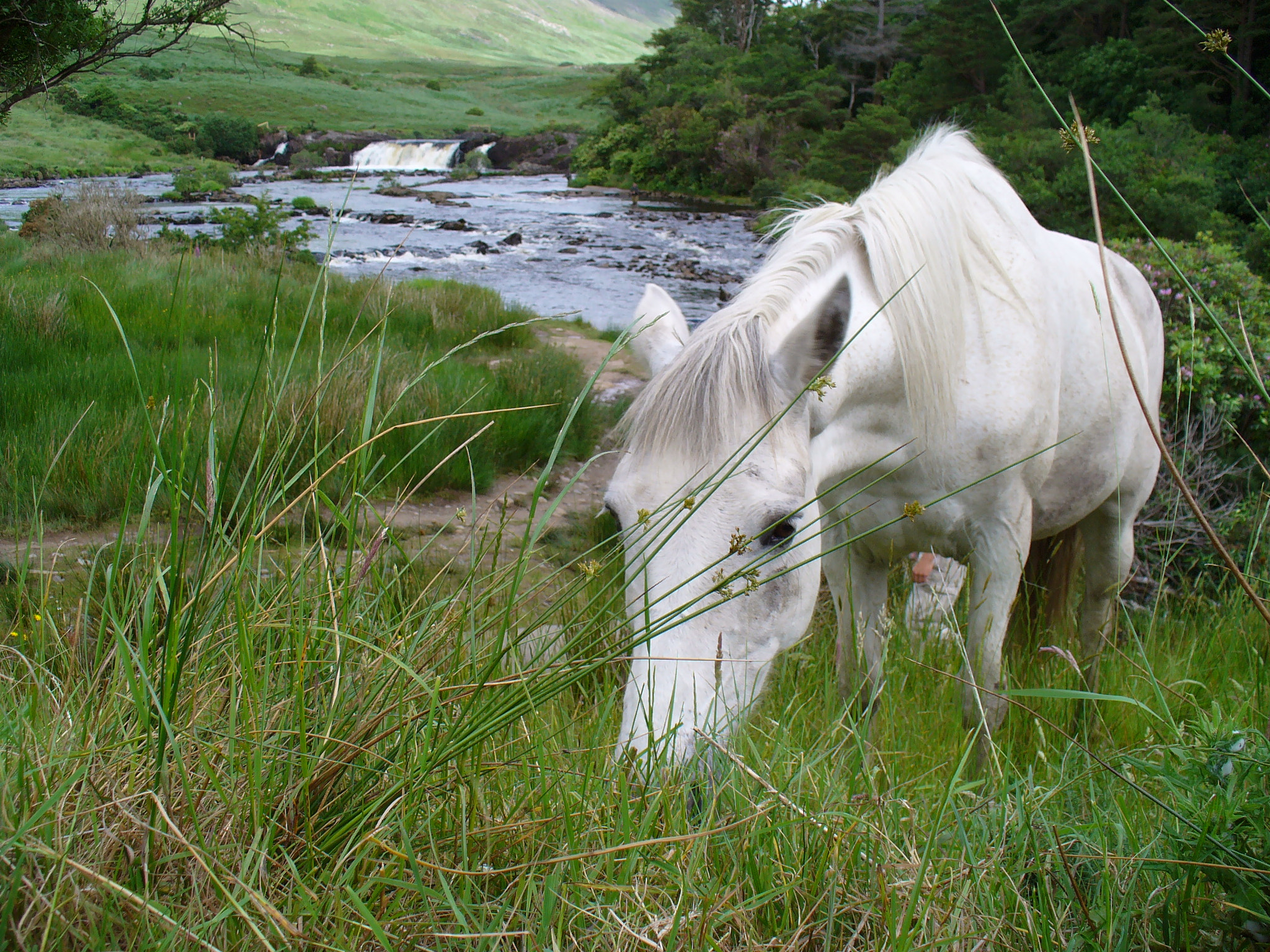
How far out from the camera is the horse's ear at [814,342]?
5.19 feet

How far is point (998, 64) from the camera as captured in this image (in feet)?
67.5

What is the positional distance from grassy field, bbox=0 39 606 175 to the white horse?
3172 mm

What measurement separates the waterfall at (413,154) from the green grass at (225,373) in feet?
67.5

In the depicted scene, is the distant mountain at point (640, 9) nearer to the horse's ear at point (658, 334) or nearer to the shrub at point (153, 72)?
the shrub at point (153, 72)

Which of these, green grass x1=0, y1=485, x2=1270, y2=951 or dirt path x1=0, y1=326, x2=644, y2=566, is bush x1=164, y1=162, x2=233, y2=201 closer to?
dirt path x1=0, y1=326, x2=644, y2=566

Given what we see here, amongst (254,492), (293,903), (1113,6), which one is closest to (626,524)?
(254,492)

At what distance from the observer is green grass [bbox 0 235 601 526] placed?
3.11 meters

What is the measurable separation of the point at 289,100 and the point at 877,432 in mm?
21895

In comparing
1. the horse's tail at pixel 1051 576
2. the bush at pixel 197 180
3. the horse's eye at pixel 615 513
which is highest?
the bush at pixel 197 180

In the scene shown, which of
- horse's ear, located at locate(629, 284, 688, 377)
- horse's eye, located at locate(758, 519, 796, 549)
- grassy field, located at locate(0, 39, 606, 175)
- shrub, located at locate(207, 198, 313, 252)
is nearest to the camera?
horse's eye, located at locate(758, 519, 796, 549)

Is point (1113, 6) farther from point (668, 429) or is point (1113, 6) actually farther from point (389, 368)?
point (668, 429)

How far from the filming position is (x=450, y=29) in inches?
1631

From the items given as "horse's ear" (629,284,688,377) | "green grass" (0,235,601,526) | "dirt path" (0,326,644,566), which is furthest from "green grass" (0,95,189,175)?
"horse's ear" (629,284,688,377)

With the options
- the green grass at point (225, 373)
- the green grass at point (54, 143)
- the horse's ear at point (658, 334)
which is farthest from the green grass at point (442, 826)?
the green grass at point (54, 143)
